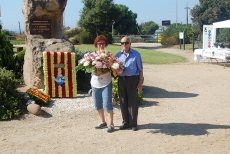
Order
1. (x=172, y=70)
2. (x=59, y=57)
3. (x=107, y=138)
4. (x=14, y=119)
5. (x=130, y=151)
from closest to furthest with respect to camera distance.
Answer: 1. (x=130, y=151)
2. (x=107, y=138)
3. (x=14, y=119)
4. (x=59, y=57)
5. (x=172, y=70)

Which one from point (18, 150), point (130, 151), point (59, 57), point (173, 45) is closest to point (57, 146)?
point (18, 150)

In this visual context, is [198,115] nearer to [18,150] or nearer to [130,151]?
[130,151]

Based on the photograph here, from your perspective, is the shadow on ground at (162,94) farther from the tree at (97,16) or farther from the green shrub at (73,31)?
the green shrub at (73,31)

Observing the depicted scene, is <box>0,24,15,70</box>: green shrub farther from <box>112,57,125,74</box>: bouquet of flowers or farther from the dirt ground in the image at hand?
<box>112,57,125,74</box>: bouquet of flowers

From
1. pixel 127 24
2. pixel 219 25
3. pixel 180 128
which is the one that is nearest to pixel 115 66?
pixel 180 128

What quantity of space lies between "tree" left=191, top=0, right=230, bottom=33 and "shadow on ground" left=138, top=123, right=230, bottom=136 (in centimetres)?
3094

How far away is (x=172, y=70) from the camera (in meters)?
15.4

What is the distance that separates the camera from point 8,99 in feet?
24.5

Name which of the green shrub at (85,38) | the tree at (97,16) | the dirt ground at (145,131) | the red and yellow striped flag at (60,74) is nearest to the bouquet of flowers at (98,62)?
the dirt ground at (145,131)

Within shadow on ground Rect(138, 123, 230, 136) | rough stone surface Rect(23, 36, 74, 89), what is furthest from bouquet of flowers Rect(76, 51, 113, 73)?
rough stone surface Rect(23, 36, 74, 89)

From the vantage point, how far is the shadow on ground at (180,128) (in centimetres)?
621

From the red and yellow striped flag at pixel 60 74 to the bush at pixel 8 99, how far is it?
861 mm

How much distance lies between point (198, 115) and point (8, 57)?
5830 mm

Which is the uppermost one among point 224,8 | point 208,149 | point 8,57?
point 224,8
